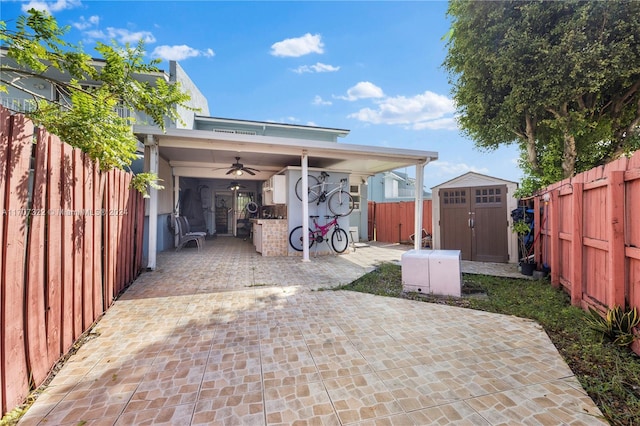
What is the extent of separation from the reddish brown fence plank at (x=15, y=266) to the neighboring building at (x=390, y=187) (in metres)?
15.7

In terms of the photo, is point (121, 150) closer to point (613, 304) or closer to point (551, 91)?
point (613, 304)

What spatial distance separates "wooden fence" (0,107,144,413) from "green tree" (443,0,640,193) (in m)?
7.17

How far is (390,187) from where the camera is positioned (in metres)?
20.4

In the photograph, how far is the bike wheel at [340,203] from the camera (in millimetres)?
7824

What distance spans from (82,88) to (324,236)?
19.4 feet

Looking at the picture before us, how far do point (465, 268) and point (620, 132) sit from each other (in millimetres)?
4957

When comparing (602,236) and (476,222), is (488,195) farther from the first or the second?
(602,236)

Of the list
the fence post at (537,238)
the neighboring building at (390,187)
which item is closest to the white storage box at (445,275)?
the fence post at (537,238)

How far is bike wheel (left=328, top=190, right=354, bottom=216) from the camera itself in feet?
25.7

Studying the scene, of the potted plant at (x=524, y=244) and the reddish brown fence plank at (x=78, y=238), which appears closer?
the reddish brown fence plank at (x=78, y=238)

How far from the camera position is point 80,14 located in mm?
3820

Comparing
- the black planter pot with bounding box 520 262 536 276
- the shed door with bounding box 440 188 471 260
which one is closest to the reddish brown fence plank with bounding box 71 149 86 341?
the black planter pot with bounding box 520 262 536 276

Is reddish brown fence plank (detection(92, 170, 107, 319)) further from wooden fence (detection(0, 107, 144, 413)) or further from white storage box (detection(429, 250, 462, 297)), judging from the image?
white storage box (detection(429, 250, 462, 297))

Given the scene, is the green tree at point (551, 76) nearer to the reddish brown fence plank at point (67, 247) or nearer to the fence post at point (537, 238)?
the fence post at point (537, 238)
